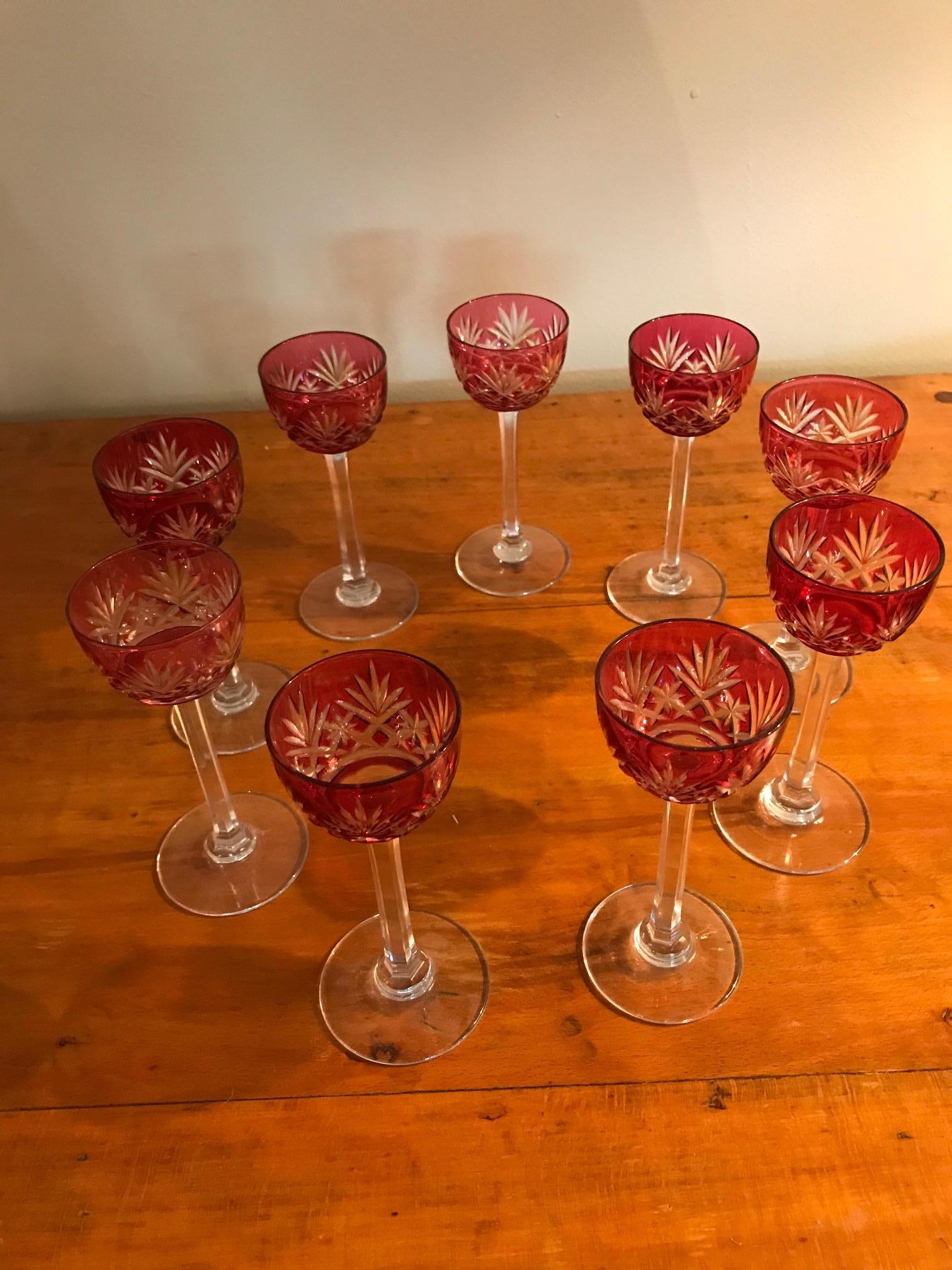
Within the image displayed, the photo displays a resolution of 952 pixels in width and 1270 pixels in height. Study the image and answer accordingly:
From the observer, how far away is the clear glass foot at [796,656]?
2.95 ft

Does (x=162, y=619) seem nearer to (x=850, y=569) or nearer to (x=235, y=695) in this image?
(x=235, y=695)

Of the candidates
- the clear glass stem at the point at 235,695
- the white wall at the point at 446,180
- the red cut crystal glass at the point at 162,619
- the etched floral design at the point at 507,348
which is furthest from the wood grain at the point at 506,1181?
the white wall at the point at 446,180

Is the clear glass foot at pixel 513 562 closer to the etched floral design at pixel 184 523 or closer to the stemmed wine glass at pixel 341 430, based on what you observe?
the stemmed wine glass at pixel 341 430

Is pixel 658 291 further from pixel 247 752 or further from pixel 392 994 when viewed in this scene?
pixel 392 994

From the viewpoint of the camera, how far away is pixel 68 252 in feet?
3.85

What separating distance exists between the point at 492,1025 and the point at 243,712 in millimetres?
396

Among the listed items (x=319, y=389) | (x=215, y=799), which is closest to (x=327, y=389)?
(x=319, y=389)

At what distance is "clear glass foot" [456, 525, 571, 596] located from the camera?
1.02 meters

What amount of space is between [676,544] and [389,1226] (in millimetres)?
665

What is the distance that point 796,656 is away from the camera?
972 mm

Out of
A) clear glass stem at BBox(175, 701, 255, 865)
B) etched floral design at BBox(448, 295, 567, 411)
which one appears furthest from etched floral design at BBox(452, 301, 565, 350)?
clear glass stem at BBox(175, 701, 255, 865)

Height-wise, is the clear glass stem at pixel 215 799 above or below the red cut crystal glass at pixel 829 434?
below

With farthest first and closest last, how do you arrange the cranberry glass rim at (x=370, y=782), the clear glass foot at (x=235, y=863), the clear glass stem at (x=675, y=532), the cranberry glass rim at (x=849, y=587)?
1. the clear glass stem at (x=675, y=532)
2. the clear glass foot at (x=235, y=863)
3. the cranberry glass rim at (x=849, y=587)
4. the cranberry glass rim at (x=370, y=782)

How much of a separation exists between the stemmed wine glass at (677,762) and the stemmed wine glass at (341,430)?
1.24 ft
